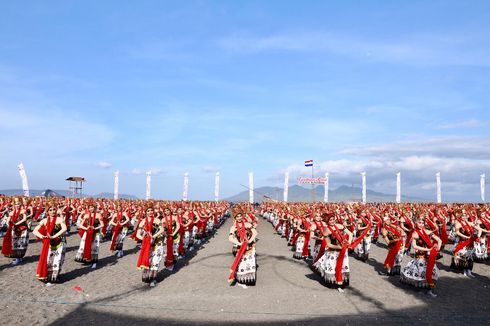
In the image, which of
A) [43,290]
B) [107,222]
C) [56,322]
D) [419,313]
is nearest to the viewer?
[56,322]

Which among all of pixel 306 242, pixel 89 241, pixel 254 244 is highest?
pixel 254 244

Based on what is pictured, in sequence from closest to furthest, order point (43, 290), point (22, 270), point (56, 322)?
point (56, 322), point (43, 290), point (22, 270)

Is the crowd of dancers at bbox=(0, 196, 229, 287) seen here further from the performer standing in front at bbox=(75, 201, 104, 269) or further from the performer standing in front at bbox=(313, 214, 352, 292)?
the performer standing in front at bbox=(313, 214, 352, 292)

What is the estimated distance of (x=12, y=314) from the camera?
8.38 metres

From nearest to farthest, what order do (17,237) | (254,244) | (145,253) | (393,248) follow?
(145,253), (254,244), (393,248), (17,237)

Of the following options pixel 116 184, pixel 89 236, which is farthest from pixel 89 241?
pixel 116 184

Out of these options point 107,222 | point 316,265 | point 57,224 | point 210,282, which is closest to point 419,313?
point 316,265

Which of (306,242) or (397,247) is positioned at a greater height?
(397,247)

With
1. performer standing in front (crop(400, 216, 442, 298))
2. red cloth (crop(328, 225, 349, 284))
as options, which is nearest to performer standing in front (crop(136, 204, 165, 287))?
red cloth (crop(328, 225, 349, 284))

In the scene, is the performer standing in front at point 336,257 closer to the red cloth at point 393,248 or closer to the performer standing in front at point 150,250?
the red cloth at point 393,248

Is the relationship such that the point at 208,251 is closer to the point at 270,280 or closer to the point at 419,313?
the point at 270,280

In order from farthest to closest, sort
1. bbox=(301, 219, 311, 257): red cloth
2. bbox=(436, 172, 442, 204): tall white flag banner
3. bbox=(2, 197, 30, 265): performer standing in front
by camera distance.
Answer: bbox=(436, 172, 442, 204): tall white flag banner
bbox=(301, 219, 311, 257): red cloth
bbox=(2, 197, 30, 265): performer standing in front

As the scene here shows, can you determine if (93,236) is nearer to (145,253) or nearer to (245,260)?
(145,253)

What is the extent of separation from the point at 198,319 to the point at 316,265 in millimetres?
5257
